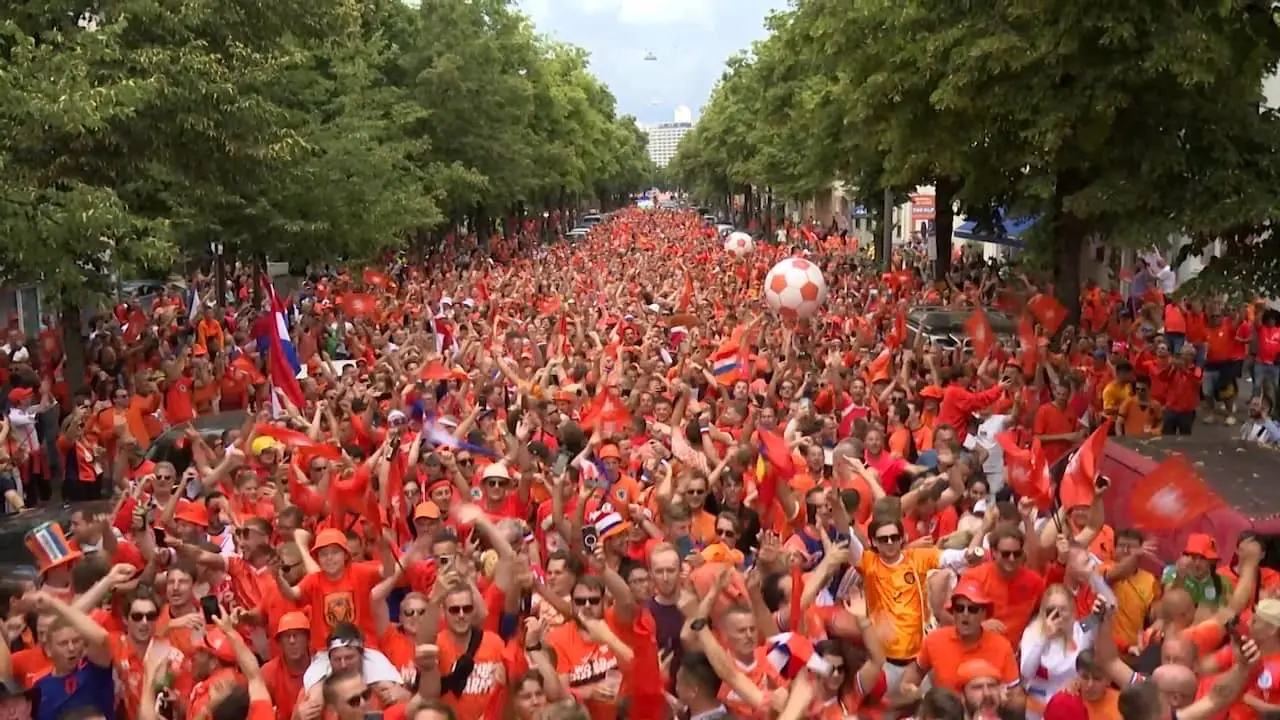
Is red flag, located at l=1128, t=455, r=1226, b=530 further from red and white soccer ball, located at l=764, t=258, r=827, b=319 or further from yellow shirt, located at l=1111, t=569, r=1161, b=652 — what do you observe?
red and white soccer ball, located at l=764, t=258, r=827, b=319

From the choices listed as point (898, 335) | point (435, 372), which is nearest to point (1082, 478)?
point (435, 372)

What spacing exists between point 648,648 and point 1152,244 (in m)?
10.6

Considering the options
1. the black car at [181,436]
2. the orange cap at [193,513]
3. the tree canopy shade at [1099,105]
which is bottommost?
the black car at [181,436]

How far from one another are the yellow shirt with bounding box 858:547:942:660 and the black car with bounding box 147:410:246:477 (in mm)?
5617

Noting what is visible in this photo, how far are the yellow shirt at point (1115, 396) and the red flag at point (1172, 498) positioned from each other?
4.91 m

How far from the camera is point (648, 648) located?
5.71 metres

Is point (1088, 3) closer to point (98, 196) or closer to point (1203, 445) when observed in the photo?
point (1203, 445)

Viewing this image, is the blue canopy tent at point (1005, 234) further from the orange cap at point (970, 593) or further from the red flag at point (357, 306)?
the orange cap at point (970, 593)

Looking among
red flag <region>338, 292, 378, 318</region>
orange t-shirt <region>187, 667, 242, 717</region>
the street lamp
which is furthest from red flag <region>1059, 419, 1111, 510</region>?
the street lamp

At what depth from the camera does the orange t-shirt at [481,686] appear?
537 centimetres

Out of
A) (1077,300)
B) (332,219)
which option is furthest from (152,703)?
(332,219)

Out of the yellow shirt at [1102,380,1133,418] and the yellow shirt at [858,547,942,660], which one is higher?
the yellow shirt at [858,547,942,660]

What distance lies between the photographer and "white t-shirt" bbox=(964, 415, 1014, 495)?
10.0m

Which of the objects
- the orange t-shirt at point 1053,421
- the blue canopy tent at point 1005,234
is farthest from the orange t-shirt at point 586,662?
the blue canopy tent at point 1005,234
